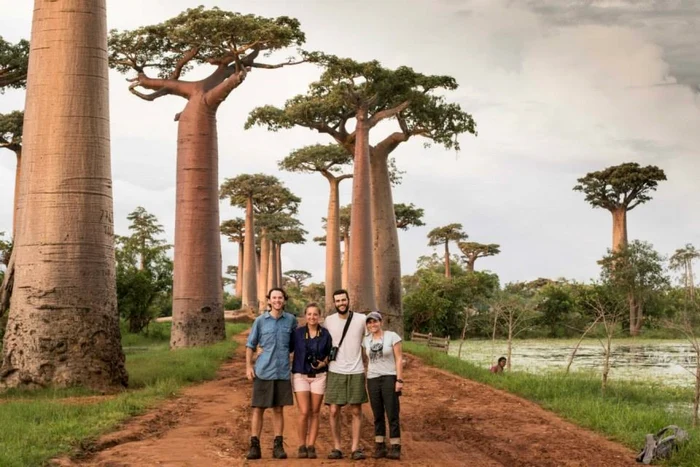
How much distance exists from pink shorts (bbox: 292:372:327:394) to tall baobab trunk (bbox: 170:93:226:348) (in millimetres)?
7842

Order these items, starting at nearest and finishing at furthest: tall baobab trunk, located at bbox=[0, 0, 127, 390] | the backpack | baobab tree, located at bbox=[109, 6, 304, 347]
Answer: the backpack, tall baobab trunk, located at bbox=[0, 0, 127, 390], baobab tree, located at bbox=[109, 6, 304, 347]

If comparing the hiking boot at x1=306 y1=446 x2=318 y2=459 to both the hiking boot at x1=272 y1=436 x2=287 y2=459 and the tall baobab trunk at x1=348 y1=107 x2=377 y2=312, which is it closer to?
the hiking boot at x1=272 y1=436 x2=287 y2=459

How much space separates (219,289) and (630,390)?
666 centimetres

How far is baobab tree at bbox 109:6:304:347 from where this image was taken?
12.6 meters

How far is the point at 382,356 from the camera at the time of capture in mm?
5320

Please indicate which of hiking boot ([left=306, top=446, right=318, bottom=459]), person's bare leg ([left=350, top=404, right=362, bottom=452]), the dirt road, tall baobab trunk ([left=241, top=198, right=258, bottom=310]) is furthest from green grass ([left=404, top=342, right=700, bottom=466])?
tall baobab trunk ([left=241, top=198, right=258, bottom=310])

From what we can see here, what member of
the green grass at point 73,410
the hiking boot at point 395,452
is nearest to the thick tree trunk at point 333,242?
the green grass at point 73,410

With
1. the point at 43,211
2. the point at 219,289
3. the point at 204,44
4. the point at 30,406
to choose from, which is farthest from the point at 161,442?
the point at 204,44

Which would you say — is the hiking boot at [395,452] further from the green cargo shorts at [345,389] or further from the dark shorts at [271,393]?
the dark shorts at [271,393]

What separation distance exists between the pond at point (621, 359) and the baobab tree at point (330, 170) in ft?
16.0

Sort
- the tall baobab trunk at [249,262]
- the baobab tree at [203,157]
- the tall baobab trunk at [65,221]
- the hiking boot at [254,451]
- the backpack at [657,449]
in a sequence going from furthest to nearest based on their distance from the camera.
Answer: the tall baobab trunk at [249,262], the baobab tree at [203,157], the tall baobab trunk at [65,221], the backpack at [657,449], the hiking boot at [254,451]

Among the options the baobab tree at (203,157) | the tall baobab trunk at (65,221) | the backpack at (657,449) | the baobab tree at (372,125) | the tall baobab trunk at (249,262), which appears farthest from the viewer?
the tall baobab trunk at (249,262)

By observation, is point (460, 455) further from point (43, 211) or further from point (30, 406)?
point (43, 211)

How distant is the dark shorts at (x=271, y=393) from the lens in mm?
5262
